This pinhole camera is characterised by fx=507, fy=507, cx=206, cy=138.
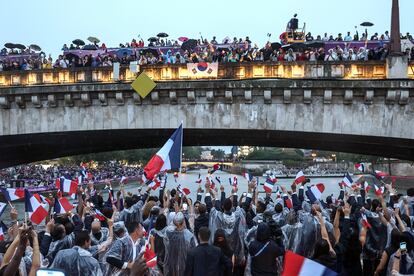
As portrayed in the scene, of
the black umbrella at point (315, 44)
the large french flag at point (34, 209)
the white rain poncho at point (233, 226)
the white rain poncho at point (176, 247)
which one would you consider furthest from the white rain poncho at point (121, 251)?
the black umbrella at point (315, 44)

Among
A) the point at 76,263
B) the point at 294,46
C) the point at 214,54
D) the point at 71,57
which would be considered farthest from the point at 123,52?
the point at 76,263

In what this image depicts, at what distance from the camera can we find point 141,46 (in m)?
29.9

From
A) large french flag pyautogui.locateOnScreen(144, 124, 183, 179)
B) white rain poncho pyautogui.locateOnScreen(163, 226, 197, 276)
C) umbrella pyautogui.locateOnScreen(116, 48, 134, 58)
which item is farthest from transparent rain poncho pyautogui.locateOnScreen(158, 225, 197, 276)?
umbrella pyautogui.locateOnScreen(116, 48, 134, 58)

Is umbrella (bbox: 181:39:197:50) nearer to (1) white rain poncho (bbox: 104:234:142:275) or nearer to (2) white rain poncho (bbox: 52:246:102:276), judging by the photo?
(1) white rain poncho (bbox: 104:234:142:275)

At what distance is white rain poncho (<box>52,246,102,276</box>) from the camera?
8188 millimetres

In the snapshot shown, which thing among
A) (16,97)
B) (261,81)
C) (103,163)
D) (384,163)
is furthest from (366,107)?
(103,163)

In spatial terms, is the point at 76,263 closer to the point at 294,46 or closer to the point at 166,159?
the point at 166,159

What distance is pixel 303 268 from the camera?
4.92 meters

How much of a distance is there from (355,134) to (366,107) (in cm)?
134

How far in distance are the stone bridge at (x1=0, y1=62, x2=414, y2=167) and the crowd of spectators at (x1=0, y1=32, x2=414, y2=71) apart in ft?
3.66

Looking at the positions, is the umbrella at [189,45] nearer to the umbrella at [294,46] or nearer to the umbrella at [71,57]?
the umbrella at [294,46]

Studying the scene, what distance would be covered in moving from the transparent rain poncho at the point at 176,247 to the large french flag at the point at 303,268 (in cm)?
578

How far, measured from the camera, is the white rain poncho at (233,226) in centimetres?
1262

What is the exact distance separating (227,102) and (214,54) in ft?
11.9
